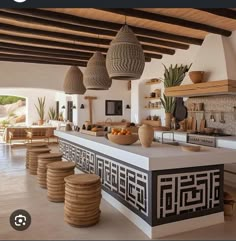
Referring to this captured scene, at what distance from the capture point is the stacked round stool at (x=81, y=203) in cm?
313

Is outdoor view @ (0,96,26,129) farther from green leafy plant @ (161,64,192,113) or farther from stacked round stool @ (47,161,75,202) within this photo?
stacked round stool @ (47,161,75,202)

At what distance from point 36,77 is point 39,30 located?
175 inches

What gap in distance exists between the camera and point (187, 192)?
10.2 feet

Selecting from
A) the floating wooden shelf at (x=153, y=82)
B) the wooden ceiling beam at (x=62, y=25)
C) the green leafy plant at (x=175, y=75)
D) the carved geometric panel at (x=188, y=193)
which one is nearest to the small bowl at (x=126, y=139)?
the carved geometric panel at (x=188, y=193)

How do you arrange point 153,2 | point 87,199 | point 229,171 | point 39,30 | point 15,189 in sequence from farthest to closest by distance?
point 39,30 → point 229,171 → point 15,189 → point 87,199 → point 153,2

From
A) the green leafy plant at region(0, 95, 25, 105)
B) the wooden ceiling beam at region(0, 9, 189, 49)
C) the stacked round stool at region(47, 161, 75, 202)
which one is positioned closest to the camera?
the stacked round stool at region(47, 161, 75, 202)

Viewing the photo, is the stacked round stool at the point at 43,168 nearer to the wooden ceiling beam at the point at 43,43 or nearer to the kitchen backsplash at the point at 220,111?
the wooden ceiling beam at the point at 43,43

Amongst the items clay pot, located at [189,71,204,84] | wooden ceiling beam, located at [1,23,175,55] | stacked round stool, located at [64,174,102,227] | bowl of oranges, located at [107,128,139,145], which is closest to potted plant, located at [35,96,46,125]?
wooden ceiling beam, located at [1,23,175,55]

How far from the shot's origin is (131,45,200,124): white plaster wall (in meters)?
7.24

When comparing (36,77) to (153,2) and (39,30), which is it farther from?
(153,2)

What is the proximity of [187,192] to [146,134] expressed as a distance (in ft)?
2.90

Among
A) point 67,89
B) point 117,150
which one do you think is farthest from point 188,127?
point 117,150

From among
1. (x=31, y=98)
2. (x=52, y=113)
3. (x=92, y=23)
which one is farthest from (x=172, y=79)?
(x=31, y=98)

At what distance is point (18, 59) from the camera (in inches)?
336
